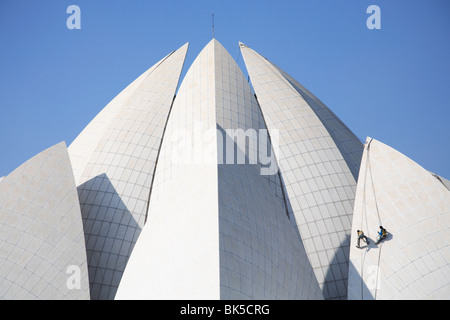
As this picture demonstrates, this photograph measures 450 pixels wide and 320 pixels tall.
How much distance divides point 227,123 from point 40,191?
11613 millimetres

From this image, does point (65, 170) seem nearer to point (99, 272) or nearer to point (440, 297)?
point (99, 272)

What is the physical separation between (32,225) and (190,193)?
9.26m

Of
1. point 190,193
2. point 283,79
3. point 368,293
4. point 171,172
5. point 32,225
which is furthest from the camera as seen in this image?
point 283,79

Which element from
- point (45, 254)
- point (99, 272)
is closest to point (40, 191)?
point (45, 254)

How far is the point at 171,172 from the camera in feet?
99.8

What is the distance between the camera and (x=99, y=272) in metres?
27.6

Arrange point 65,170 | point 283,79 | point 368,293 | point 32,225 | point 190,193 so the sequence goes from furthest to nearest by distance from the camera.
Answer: point 283,79, point 65,170, point 32,225, point 368,293, point 190,193

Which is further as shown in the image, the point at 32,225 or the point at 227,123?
the point at 227,123

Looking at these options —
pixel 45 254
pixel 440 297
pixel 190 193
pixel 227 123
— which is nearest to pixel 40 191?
pixel 45 254

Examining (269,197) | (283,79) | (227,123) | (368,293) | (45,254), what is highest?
(283,79)
